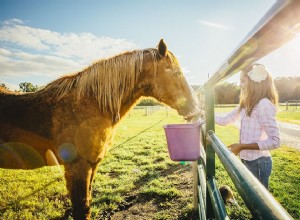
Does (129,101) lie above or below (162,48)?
below

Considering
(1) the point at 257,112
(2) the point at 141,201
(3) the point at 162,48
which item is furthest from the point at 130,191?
(1) the point at 257,112

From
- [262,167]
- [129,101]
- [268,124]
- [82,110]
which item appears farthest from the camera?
[129,101]

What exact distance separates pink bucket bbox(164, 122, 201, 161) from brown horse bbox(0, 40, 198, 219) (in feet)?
3.32

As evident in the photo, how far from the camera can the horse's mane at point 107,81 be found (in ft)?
10.9

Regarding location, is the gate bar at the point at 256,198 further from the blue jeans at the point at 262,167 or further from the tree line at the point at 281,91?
the tree line at the point at 281,91

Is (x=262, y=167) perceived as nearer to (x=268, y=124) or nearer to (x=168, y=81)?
(x=268, y=124)

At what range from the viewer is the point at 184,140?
2.35 meters

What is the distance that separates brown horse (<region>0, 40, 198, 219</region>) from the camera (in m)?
3.14

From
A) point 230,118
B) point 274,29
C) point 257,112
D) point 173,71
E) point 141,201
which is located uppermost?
point 173,71

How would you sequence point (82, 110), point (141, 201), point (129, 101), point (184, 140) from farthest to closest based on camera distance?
point (141, 201) < point (129, 101) < point (82, 110) < point (184, 140)

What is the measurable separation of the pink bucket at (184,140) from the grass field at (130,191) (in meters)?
1.91

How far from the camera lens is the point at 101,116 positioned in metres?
3.29

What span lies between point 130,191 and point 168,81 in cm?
272

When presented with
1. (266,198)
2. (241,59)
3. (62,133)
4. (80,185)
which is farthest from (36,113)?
(266,198)
